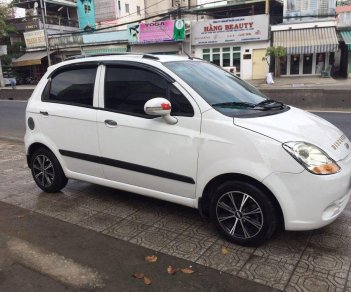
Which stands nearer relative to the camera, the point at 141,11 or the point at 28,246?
the point at 28,246

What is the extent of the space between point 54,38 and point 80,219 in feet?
131

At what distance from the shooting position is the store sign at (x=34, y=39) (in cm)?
4150

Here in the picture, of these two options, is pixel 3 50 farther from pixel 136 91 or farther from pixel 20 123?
pixel 136 91

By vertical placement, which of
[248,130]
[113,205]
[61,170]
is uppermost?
[248,130]

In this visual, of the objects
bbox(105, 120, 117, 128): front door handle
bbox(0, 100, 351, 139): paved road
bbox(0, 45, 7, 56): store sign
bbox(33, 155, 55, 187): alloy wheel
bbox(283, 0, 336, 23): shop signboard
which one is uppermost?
bbox(283, 0, 336, 23): shop signboard

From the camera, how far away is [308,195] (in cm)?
328

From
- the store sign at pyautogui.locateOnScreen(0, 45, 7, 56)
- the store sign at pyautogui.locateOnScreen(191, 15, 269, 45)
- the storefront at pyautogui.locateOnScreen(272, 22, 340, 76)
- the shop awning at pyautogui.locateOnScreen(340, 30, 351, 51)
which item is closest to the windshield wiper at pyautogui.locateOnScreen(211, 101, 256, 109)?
the storefront at pyautogui.locateOnScreen(272, 22, 340, 76)

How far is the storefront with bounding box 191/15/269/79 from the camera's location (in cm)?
3003

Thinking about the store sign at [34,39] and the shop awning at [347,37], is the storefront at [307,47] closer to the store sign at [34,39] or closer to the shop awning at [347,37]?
the shop awning at [347,37]

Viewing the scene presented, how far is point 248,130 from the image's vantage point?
3.47 metres

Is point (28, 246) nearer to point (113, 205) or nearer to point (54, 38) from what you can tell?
point (113, 205)

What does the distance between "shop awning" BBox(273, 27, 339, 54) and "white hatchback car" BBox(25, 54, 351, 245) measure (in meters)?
26.4

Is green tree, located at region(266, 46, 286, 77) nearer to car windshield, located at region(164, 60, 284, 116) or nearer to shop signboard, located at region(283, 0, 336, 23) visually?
shop signboard, located at region(283, 0, 336, 23)

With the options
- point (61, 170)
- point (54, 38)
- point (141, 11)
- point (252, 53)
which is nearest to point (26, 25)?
point (54, 38)
